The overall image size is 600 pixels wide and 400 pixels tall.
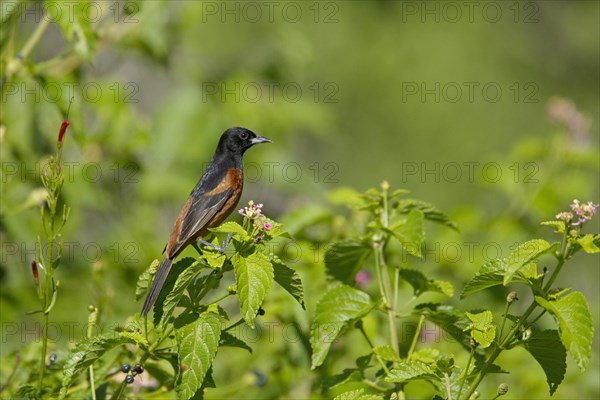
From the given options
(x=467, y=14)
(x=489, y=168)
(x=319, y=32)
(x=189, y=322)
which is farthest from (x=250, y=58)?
(x=467, y=14)

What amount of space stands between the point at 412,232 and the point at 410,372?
2.07 feet

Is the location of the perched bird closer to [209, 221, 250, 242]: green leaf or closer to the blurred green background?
the blurred green background

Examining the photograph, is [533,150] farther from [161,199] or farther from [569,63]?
[569,63]

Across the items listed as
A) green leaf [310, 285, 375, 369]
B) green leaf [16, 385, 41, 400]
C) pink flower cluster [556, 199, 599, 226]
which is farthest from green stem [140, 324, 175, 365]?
pink flower cluster [556, 199, 599, 226]

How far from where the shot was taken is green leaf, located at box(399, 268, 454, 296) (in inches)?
112

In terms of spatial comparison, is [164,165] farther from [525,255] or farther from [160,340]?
[525,255]

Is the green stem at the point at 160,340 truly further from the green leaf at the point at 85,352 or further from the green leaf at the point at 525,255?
the green leaf at the point at 525,255

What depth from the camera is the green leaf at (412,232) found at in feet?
8.82

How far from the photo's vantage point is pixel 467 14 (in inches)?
Result: 599

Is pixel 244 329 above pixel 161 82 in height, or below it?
below

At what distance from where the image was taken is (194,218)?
3.38 metres

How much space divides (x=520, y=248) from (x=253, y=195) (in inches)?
212

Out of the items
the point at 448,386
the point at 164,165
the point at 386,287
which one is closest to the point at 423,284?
the point at 386,287

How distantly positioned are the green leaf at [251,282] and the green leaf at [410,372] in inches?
16.6
